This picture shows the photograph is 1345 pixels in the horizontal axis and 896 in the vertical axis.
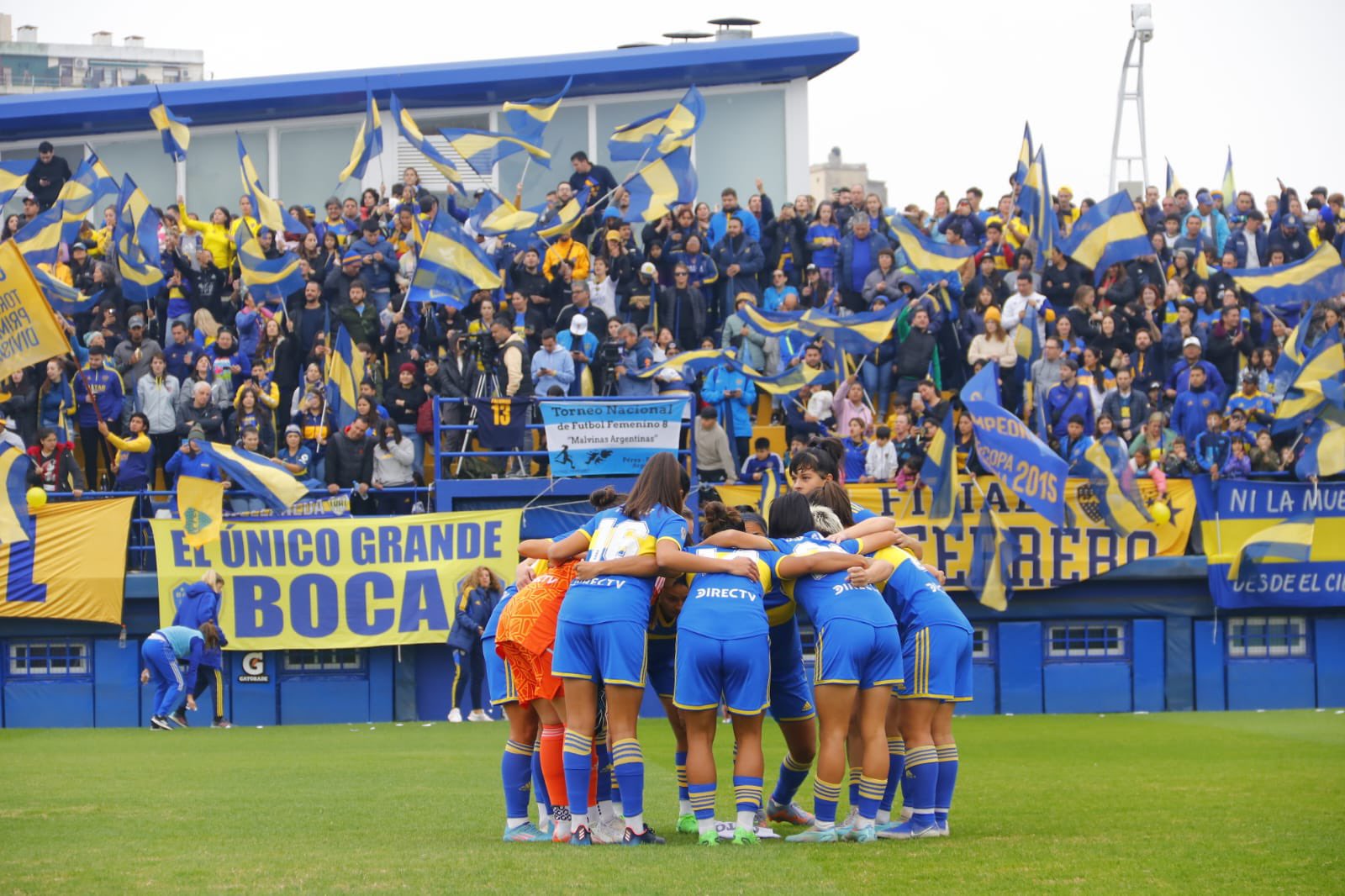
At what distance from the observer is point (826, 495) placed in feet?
36.7

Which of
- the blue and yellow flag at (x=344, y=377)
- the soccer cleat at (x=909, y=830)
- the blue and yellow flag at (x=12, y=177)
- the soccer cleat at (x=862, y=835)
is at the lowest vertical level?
the soccer cleat at (x=909, y=830)

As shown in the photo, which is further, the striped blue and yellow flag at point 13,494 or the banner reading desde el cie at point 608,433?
the banner reading desde el cie at point 608,433

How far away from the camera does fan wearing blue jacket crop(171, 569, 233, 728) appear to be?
2197cm

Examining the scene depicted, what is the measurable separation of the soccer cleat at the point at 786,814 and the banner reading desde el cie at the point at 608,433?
11.4 m

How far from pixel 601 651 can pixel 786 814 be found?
202 cm

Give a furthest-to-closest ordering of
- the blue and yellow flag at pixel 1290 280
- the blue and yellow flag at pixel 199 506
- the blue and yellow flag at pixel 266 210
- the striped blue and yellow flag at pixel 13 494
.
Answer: the blue and yellow flag at pixel 266 210, the blue and yellow flag at pixel 1290 280, the blue and yellow flag at pixel 199 506, the striped blue and yellow flag at pixel 13 494

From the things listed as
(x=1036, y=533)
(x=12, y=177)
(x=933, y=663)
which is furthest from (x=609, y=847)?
(x=12, y=177)

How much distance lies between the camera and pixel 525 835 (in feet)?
35.1

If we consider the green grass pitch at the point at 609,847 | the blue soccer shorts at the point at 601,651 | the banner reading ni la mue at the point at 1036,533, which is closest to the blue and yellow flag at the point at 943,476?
the banner reading ni la mue at the point at 1036,533

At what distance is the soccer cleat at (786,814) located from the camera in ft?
37.4

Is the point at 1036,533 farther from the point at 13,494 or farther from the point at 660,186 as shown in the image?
the point at 13,494

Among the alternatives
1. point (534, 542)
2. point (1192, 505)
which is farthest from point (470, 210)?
point (534, 542)

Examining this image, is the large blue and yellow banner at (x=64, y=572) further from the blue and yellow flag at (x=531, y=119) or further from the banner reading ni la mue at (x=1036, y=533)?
the banner reading ni la mue at (x=1036, y=533)

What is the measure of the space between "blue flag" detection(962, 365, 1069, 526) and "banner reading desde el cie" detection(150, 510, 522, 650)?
614cm
